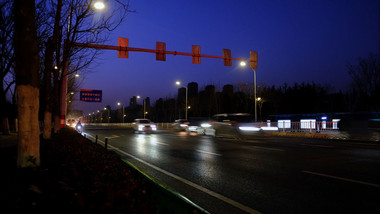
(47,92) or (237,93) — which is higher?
(237,93)

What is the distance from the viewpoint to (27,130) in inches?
182

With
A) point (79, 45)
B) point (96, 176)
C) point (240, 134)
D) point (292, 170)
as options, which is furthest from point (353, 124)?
point (96, 176)

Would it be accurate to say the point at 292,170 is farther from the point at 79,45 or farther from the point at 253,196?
the point at 79,45

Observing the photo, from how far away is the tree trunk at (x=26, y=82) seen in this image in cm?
453

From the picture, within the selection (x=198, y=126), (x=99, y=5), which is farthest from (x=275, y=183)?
(x=198, y=126)

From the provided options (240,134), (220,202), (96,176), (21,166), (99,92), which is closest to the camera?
(96,176)

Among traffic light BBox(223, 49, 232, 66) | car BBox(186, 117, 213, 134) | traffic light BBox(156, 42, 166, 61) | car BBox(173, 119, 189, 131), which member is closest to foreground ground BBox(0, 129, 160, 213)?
traffic light BBox(156, 42, 166, 61)

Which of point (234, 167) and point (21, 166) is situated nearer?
point (21, 166)

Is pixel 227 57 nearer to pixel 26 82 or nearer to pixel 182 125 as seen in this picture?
pixel 26 82

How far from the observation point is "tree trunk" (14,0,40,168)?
453 centimetres

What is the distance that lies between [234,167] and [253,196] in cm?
319

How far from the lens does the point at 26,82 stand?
4609 millimetres

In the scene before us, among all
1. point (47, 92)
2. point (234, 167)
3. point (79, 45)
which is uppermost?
point (79, 45)

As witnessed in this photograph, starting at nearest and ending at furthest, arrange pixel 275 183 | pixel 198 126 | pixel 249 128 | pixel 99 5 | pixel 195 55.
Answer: pixel 275 183 < pixel 99 5 < pixel 195 55 < pixel 249 128 < pixel 198 126
